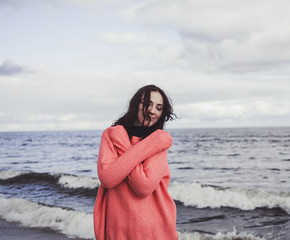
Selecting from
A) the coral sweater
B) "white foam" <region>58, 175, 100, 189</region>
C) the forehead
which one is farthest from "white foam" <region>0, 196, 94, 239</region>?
the forehead

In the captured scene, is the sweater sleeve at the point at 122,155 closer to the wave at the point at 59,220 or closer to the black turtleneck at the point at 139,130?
the black turtleneck at the point at 139,130

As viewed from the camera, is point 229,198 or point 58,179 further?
point 58,179

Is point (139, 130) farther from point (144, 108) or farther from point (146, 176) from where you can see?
point (146, 176)

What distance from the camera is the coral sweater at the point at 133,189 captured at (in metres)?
1.84

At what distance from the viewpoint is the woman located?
184cm

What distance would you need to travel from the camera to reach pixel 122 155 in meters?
1.86

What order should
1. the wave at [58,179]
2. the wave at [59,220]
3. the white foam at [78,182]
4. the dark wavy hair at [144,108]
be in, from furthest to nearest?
the wave at [58,179], the white foam at [78,182], the wave at [59,220], the dark wavy hair at [144,108]

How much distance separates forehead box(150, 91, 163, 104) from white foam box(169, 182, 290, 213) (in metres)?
7.67

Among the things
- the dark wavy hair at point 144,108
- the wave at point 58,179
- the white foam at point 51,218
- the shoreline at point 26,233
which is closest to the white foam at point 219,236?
the white foam at point 51,218

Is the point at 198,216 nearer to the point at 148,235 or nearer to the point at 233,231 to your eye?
the point at 233,231

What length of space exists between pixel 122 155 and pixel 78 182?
11821 millimetres

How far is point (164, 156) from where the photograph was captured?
1987 mm

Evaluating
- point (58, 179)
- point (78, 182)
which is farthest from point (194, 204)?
point (58, 179)

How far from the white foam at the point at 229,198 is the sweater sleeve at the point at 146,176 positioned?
7.72 meters
